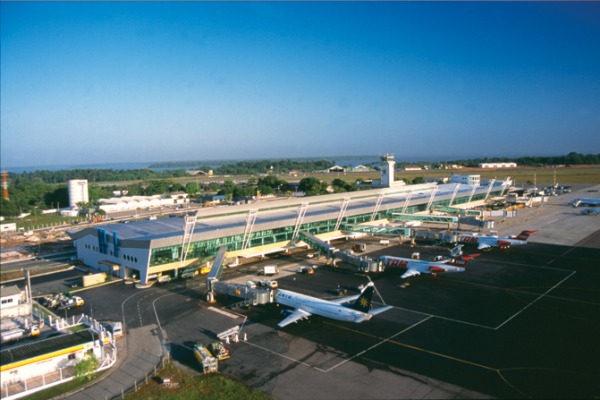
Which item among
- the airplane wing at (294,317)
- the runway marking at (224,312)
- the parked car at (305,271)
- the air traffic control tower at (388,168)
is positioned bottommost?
the runway marking at (224,312)

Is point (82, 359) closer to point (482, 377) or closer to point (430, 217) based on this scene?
point (482, 377)

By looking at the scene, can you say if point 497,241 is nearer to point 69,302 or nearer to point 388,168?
point 69,302

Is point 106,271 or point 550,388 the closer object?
point 550,388

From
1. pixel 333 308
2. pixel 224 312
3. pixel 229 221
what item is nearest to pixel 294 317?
pixel 333 308

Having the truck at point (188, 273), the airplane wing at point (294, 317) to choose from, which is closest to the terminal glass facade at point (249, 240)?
the truck at point (188, 273)

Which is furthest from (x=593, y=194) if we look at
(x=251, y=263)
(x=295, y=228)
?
(x=251, y=263)

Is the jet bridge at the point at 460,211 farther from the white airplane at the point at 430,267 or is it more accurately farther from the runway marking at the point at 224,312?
the runway marking at the point at 224,312

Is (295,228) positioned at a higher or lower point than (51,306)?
higher

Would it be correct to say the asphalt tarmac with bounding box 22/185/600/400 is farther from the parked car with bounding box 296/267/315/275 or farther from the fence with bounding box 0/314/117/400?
the fence with bounding box 0/314/117/400
